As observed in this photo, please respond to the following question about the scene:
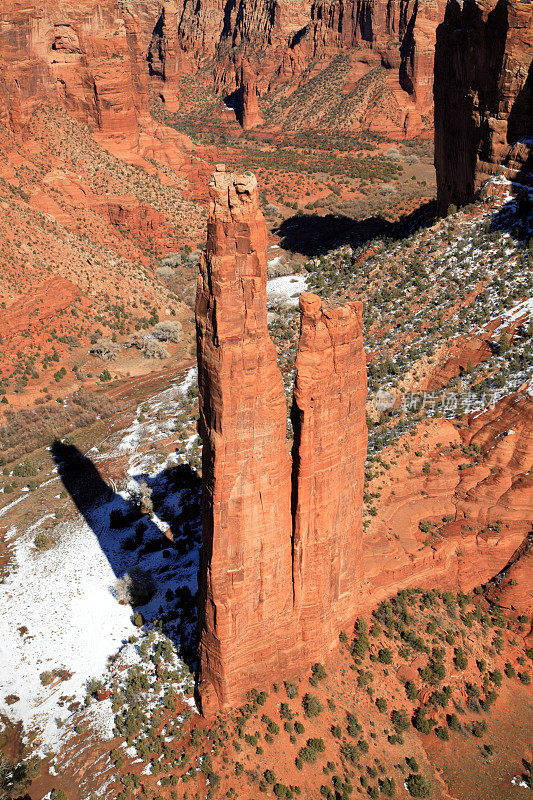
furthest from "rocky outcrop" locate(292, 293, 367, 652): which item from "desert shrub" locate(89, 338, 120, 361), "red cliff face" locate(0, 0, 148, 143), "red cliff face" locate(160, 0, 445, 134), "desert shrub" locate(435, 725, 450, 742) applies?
"red cliff face" locate(160, 0, 445, 134)

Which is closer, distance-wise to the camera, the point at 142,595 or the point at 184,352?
the point at 142,595

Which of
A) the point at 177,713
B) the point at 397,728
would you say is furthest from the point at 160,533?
the point at 397,728

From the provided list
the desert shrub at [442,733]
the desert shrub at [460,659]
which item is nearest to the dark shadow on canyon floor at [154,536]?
the desert shrub at [442,733]

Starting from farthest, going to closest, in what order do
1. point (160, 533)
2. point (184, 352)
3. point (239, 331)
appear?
1. point (184, 352)
2. point (160, 533)
3. point (239, 331)

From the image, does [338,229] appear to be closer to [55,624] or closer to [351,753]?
[55,624]

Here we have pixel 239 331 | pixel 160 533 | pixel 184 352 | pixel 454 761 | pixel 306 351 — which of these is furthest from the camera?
pixel 184 352

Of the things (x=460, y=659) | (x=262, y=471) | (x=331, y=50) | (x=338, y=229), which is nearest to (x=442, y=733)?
(x=460, y=659)

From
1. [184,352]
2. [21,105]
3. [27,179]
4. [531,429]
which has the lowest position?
[184,352]

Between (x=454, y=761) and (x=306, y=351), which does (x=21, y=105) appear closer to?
(x=306, y=351)

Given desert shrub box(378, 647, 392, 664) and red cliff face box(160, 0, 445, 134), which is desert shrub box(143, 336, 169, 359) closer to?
desert shrub box(378, 647, 392, 664)
